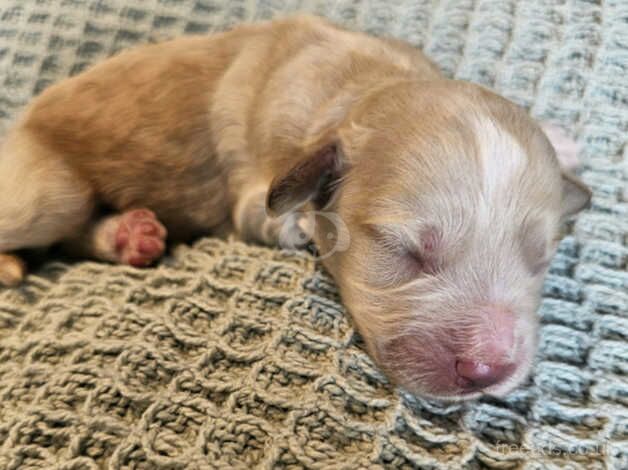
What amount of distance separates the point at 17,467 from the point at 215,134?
1.21 metres

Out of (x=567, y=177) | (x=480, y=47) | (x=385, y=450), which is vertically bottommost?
(x=385, y=450)

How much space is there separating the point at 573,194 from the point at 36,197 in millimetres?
1603

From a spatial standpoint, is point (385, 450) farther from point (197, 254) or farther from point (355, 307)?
point (197, 254)

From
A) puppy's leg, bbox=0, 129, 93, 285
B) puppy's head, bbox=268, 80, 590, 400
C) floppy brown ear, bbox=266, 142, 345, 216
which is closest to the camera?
puppy's head, bbox=268, 80, 590, 400

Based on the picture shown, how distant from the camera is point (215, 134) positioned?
219cm

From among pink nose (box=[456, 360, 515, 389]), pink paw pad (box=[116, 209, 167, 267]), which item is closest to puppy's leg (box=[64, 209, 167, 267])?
pink paw pad (box=[116, 209, 167, 267])

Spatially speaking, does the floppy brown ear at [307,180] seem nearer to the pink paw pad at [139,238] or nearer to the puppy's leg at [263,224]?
the puppy's leg at [263,224]

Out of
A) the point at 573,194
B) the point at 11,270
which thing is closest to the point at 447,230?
the point at 573,194

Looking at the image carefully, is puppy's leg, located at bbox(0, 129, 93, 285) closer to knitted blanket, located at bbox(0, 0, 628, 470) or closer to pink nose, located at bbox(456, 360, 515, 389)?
knitted blanket, located at bbox(0, 0, 628, 470)

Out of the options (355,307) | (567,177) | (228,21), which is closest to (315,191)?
(355,307)

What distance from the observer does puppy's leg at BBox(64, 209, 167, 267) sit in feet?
6.49

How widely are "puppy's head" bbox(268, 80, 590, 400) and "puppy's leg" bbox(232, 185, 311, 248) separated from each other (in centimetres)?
26

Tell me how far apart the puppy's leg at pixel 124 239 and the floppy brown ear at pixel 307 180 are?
0.53m

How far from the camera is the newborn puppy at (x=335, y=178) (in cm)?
146
